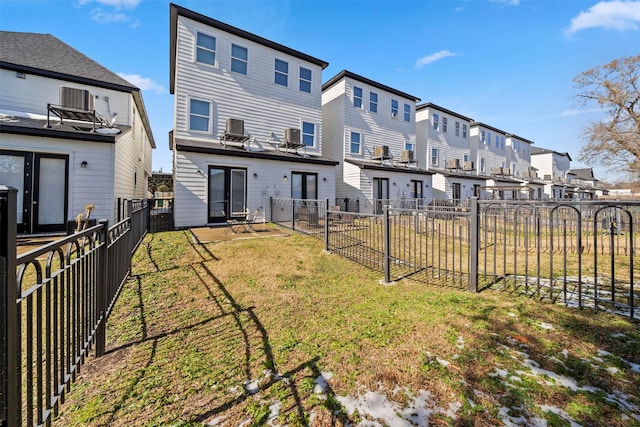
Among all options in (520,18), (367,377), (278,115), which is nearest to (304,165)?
(278,115)

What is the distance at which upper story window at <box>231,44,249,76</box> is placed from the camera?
561 inches

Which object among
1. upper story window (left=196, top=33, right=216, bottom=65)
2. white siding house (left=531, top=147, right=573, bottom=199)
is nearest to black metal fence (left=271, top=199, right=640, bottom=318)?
upper story window (left=196, top=33, right=216, bottom=65)

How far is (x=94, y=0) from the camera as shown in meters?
9.38

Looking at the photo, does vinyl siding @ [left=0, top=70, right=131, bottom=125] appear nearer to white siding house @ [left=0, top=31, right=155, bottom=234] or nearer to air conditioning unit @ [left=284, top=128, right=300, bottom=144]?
white siding house @ [left=0, top=31, right=155, bottom=234]

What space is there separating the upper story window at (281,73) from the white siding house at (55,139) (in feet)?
27.1

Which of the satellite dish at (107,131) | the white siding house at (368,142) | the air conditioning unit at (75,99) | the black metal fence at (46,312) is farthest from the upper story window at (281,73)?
the black metal fence at (46,312)

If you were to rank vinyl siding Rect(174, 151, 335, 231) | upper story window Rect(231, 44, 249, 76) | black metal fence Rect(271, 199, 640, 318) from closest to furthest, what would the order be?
black metal fence Rect(271, 199, 640, 318)
vinyl siding Rect(174, 151, 335, 231)
upper story window Rect(231, 44, 249, 76)

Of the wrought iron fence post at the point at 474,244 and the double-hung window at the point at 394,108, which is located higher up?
the double-hung window at the point at 394,108

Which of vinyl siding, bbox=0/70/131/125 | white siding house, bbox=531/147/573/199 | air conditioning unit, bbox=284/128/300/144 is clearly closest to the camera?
vinyl siding, bbox=0/70/131/125

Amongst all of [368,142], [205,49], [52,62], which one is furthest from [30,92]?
[368,142]

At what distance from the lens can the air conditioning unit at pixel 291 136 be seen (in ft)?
49.4

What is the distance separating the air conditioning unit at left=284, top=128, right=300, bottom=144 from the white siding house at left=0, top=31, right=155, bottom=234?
25.5 ft

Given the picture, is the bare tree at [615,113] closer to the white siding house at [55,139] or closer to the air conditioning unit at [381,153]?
the air conditioning unit at [381,153]

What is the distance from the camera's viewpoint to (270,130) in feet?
50.3
